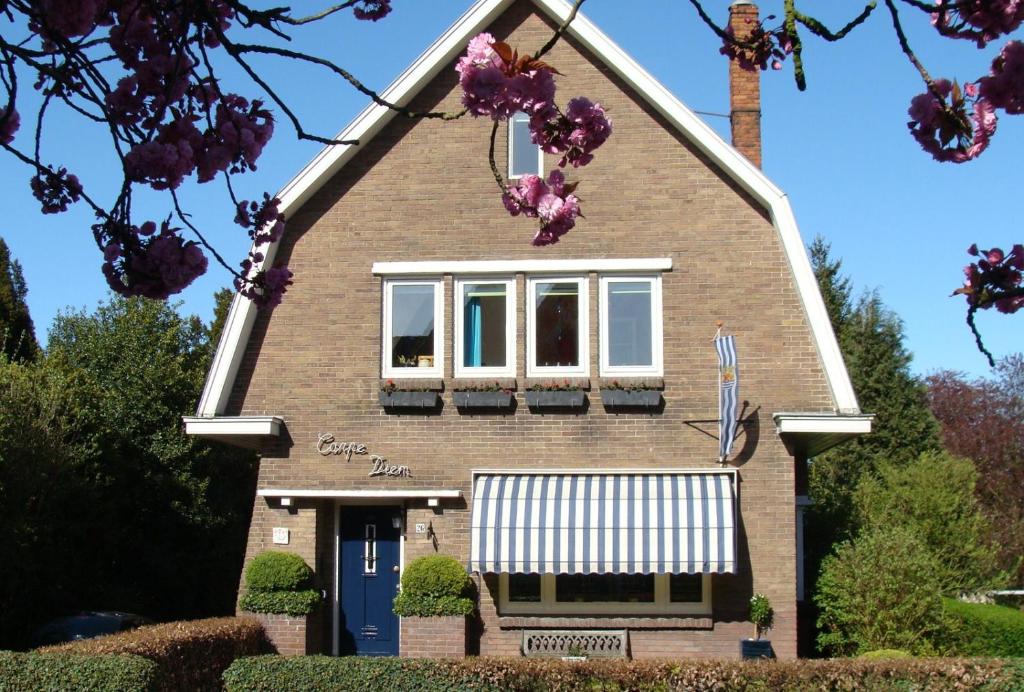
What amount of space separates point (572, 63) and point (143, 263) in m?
11.5

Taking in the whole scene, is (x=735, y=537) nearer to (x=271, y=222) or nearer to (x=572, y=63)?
(x=572, y=63)

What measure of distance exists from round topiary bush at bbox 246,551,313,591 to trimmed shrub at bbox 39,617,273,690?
491 millimetres

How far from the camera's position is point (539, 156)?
16.2 meters

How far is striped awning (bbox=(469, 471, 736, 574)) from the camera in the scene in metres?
14.9

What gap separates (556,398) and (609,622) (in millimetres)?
2869

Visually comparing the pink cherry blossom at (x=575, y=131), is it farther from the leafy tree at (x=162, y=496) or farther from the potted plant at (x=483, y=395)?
the leafy tree at (x=162, y=496)

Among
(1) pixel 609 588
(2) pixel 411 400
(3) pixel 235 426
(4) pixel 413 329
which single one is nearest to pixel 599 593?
(1) pixel 609 588

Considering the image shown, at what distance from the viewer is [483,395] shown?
15.8 meters

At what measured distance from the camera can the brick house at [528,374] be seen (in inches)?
602

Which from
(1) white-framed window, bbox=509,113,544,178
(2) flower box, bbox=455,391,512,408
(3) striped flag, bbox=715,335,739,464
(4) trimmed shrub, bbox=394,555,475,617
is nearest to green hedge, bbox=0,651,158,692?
(4) trimmed shrub, bbox=394,555,475,617

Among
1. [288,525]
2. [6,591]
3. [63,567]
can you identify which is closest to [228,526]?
[63,567]

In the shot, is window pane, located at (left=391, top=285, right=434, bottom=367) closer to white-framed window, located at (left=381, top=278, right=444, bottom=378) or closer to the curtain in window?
white-framed window, located at (left=381, top=278, right=444, bottom=378)

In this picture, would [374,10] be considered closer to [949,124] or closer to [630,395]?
[949,124]

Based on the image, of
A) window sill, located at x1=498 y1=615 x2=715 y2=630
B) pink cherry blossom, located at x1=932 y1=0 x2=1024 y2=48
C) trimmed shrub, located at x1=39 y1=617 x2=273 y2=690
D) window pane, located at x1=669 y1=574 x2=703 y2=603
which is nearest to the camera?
pink cherry blossom, located at x1=932 y1=0 x2=1024 y2=48
